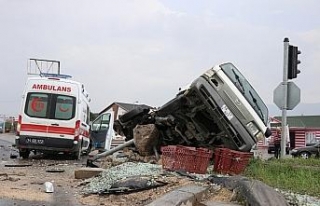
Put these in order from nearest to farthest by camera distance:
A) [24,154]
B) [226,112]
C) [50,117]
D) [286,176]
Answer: [286,176]
[226,112]
[50,117]
[24,154]

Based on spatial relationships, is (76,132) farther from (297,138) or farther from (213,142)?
(297,138)

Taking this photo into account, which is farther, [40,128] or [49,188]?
[40,128]

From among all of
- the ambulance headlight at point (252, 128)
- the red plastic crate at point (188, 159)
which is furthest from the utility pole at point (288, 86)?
the red plastic crate at point (188, 159)

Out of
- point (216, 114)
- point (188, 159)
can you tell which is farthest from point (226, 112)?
point (188, 159)

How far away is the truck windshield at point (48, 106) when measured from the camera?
54.1 feet

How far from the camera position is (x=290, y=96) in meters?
13.5

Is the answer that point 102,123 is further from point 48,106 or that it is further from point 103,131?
point 48,106

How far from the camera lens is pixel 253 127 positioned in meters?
12.2

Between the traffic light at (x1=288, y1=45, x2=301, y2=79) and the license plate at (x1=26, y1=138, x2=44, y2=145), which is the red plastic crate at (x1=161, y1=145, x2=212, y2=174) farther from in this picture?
the license plate at (x1=26, y1=138, x2=44, y2=145)

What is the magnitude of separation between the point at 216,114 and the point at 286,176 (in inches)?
86.7

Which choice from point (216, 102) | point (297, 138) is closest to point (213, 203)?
point (216, 102)

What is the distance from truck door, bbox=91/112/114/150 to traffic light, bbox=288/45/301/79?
7510mm

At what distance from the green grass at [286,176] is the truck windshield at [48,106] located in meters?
6.65

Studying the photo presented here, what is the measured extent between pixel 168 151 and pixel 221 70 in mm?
3465
